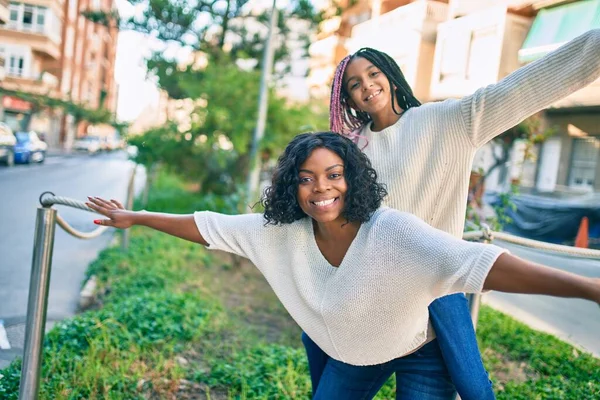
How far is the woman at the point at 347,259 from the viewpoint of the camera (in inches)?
57.8

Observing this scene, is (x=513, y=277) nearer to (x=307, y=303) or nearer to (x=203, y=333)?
(x=307, y=303)

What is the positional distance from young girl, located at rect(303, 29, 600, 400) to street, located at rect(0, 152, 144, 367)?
111 inches

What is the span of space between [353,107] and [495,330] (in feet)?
9.48

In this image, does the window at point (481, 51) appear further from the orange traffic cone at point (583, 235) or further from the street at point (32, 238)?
the street at point (32, 238)

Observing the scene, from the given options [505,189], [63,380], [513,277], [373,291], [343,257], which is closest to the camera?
[513,277]

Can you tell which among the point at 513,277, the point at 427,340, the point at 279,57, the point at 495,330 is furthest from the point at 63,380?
the point at 279,57

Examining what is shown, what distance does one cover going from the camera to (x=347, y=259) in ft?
5.29

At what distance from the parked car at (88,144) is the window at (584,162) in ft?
18.6

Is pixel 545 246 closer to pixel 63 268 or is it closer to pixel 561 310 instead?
pixel 561 310

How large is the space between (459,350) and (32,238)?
3.94 m

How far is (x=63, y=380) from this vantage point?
108 inches

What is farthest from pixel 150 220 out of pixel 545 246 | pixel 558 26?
pixel 558 26

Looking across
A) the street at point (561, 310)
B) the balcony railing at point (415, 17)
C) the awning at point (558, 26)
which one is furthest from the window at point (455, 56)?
the street at point (561, 310)

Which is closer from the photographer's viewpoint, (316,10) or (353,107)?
(353,107)
